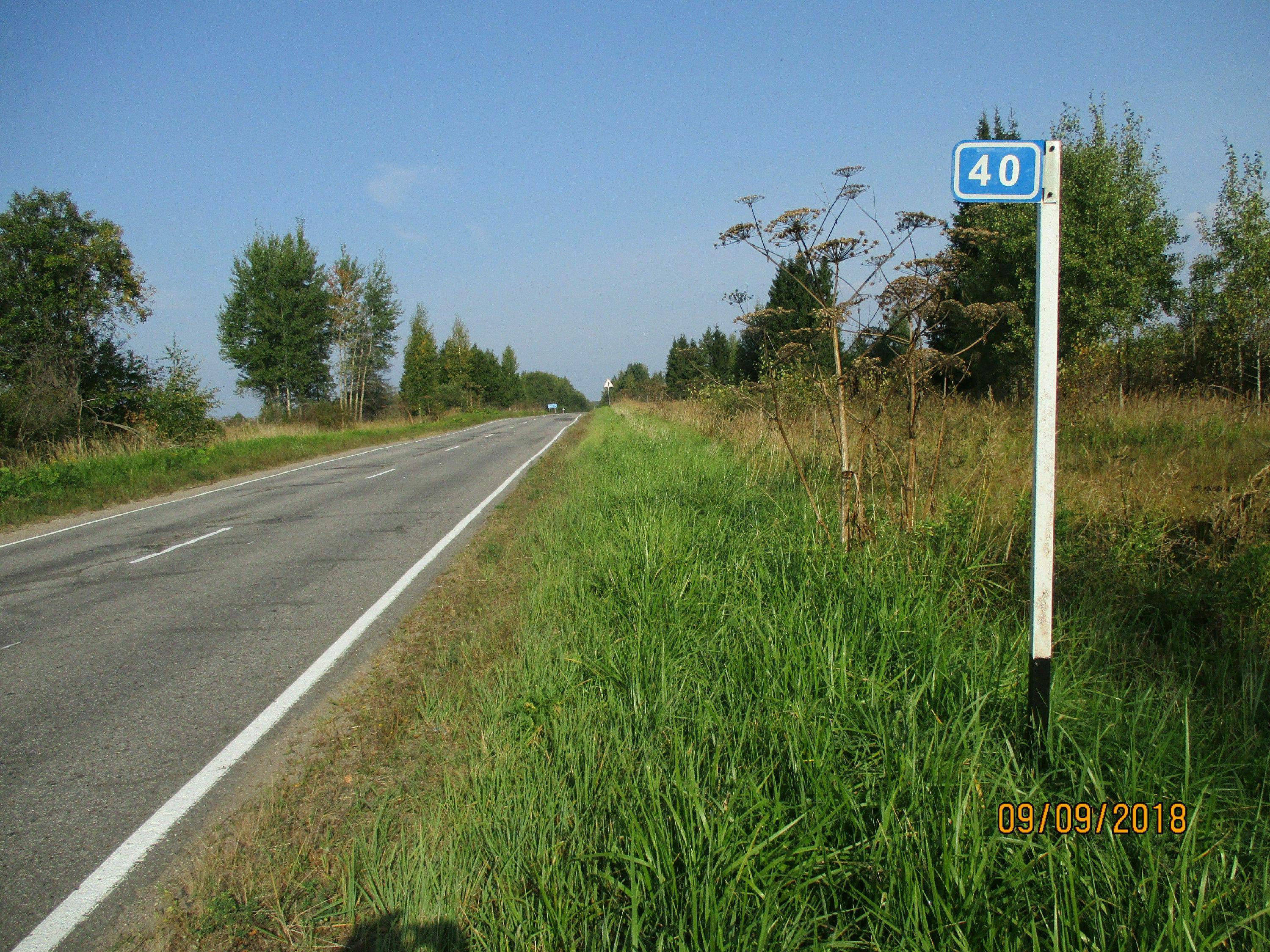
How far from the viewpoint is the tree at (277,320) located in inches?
1668

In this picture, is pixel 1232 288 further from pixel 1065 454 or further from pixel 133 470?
pixel 133 470

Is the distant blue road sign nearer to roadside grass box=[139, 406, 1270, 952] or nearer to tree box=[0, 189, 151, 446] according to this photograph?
roadside grass box=[139, 406, 1270, 952]

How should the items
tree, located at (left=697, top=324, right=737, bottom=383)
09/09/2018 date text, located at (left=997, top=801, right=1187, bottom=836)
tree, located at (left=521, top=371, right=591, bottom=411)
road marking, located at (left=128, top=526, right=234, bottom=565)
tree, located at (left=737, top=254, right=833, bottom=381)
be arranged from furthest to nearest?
tree, located at (left=521, top=371, right=591, bottom=411), tree, located at (left=697, top=324, right=737, bottom=383), road marking, located at (left=128, top=526, right=234, bottom=565), tree, located at (left=737, top=254, right=833, bottom=381), 09/09/2018 date text, located at (left=997, top=801, right=1187, bottom=836)

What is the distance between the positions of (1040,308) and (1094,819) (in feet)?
5.49

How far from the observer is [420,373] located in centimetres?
5362

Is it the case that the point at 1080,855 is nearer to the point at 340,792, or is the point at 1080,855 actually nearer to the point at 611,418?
the point at 340,792

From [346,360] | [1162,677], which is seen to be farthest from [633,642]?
[346,360]

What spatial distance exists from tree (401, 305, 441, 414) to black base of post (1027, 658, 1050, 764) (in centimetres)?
5265

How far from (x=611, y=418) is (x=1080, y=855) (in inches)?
1283

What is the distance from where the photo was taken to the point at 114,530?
1042 cm

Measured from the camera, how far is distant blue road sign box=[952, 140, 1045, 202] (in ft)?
8.04

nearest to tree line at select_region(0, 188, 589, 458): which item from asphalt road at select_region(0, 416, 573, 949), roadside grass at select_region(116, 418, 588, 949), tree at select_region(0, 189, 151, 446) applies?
tree at select_region(0, 189, 151, 446)

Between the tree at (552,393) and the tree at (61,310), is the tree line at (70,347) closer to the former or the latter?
the tree at (61,310)

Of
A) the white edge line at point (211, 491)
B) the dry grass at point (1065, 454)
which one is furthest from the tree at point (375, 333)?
the dry grass at point (1065, 454)
